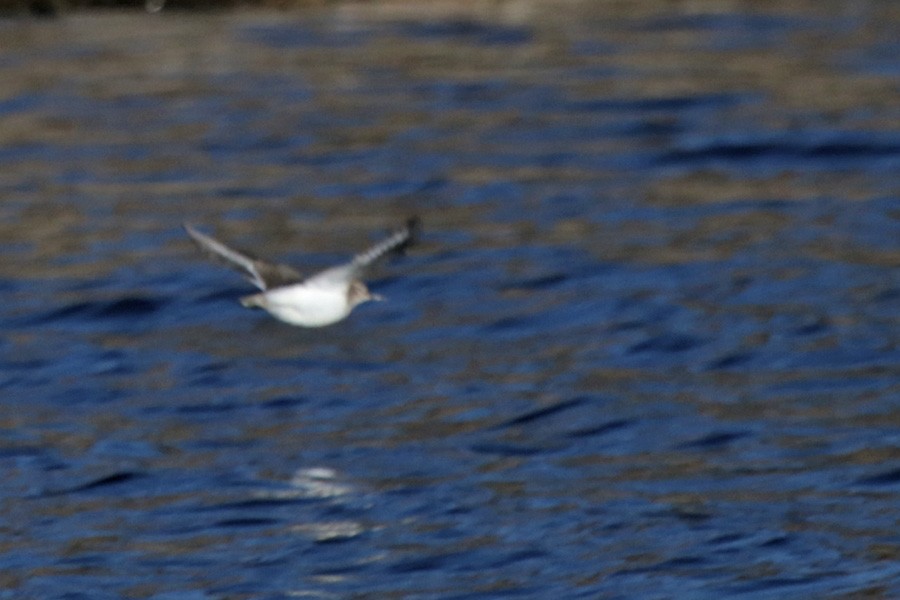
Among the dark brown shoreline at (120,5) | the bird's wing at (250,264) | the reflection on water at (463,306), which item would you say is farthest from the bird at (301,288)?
the dark brown shoreline at (120,5)

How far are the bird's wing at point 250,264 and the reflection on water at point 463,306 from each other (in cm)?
110

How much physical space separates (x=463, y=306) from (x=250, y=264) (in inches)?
163

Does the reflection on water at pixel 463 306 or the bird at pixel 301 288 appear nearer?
the bird at pixel 301 288

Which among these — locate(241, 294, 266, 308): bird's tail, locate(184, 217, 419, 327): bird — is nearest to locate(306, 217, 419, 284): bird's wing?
locate(184, 217, 419, 327): bird

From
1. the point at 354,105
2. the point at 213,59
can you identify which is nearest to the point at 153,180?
the point at 354,105

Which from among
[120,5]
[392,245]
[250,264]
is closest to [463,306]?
[250,264]

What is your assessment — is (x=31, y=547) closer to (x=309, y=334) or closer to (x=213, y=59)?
(x=309, y=334)

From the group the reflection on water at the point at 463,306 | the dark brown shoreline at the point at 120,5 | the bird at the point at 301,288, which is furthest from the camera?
the dark brown shoreline at the point at 120,5

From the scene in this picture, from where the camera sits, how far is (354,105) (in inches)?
648

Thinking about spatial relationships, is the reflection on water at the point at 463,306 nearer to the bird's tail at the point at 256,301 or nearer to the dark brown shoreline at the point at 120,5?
the dark brown shoreline at the point at 120,5

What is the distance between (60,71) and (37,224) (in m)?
3.94

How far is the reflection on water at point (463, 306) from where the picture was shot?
830 centimetres

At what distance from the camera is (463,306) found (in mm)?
12117

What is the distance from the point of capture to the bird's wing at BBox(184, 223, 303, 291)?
25.9 ft
